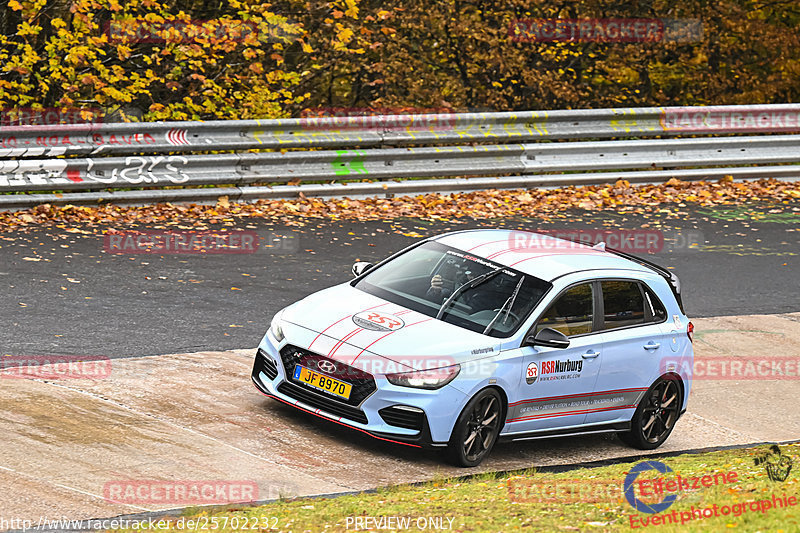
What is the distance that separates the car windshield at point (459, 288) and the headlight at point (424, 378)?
63 centimetres

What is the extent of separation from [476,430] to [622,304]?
188cm

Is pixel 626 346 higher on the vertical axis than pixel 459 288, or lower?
lower

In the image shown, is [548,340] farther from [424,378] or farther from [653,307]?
[653,307]

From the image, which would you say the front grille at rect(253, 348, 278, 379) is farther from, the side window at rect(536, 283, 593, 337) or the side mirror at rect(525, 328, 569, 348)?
the side window at rect(536, 283, 593, 337)

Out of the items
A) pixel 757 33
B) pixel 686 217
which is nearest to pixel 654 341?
pixel 686 217

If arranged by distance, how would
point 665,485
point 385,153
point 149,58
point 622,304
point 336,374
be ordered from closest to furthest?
point 665,485
point 336,374
point 622,304
point 149,58
point 385,153

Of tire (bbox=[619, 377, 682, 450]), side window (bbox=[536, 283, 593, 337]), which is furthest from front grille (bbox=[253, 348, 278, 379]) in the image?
tire (bbox=[619, 377, 682, 450])

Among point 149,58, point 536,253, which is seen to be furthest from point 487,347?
point 149,58

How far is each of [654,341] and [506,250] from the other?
143cm

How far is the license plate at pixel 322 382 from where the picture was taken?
26.6ft

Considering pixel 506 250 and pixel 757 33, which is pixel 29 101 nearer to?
pixel 506 250

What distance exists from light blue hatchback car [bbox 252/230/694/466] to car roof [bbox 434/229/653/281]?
2cm

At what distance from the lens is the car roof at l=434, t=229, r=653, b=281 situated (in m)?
9.14

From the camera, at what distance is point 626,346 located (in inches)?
361
